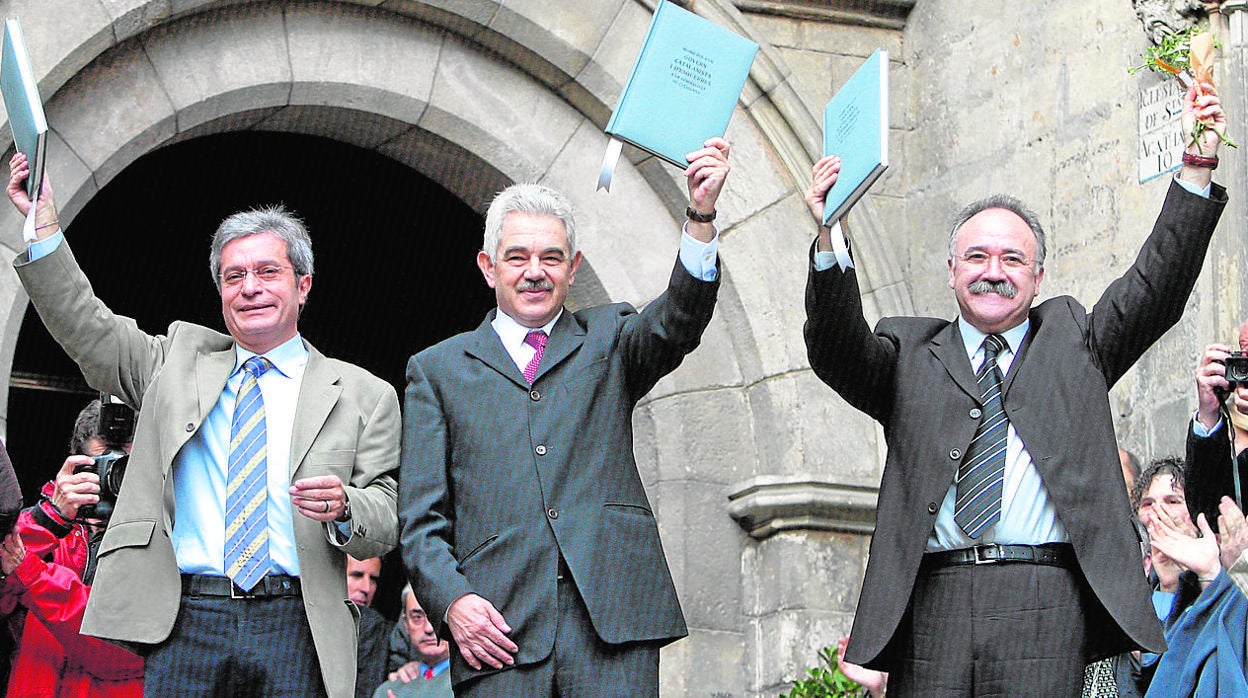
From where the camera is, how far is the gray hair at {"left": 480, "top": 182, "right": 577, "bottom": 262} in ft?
15.2

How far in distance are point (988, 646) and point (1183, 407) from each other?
2.24 metres

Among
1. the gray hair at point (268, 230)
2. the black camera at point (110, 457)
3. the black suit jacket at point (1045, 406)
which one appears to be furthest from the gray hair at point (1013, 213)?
the black camera at point (110, 457)

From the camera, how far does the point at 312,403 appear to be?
4.61 m

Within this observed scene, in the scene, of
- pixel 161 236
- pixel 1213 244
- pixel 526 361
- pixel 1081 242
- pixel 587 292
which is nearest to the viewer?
pixel 526 361

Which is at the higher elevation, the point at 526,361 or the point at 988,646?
the point at 526,361

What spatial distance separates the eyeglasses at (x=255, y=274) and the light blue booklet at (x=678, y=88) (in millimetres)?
859

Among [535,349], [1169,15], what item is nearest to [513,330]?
[535,349]

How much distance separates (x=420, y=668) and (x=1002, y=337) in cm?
310

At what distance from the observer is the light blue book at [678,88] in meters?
4.57

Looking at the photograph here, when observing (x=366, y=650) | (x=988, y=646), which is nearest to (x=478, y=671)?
(x=988, y=646)

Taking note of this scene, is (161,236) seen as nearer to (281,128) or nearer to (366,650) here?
(281,128)

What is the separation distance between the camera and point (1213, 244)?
6.16m

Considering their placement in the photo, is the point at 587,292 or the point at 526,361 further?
the point at 587,292

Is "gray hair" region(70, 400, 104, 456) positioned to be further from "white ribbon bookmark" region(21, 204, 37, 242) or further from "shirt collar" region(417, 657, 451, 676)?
"shirt collar" region(417, 657, 451, 676)
